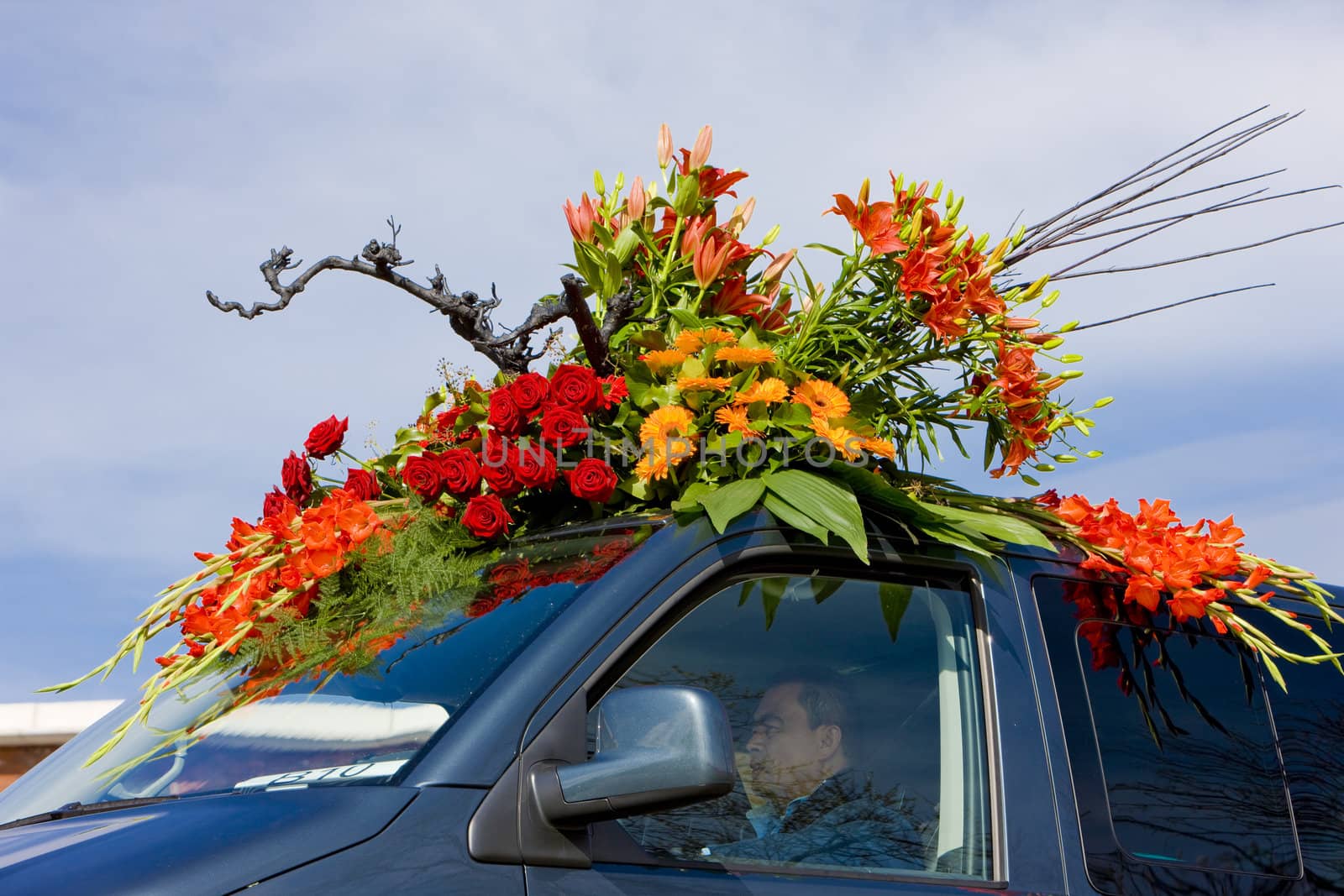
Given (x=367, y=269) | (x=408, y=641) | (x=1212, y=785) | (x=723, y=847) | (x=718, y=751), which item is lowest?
(x=1212, y=785)

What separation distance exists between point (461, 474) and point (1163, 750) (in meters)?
1.70

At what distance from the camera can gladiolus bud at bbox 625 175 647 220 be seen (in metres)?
3.74

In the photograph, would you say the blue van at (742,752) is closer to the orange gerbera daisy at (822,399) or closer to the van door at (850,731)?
the van door at (850,731)

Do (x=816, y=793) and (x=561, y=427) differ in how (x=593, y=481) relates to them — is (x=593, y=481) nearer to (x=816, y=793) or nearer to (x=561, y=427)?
(x=561, y=427)

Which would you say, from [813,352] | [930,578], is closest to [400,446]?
[813,352]

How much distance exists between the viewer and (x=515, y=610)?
2346mm

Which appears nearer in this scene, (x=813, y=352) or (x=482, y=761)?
(x=482, y=761)

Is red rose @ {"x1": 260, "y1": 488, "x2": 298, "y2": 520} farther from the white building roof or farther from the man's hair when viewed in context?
the white building roof

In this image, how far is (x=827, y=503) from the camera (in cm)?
258

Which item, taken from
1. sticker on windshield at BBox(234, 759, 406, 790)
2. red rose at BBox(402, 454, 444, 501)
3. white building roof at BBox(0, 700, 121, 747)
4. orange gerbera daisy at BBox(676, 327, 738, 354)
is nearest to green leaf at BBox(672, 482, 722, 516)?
orange gerbera daisy at BBox(676, 327, 738, 354)

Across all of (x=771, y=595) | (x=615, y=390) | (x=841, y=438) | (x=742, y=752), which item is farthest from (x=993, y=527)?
(x=615, y=390)

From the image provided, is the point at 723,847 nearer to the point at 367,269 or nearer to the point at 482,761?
the point at 482,761

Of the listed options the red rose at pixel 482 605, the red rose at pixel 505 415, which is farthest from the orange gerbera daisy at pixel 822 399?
the red rose at pixel 482 605

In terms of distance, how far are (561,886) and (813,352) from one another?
5.58 ft
